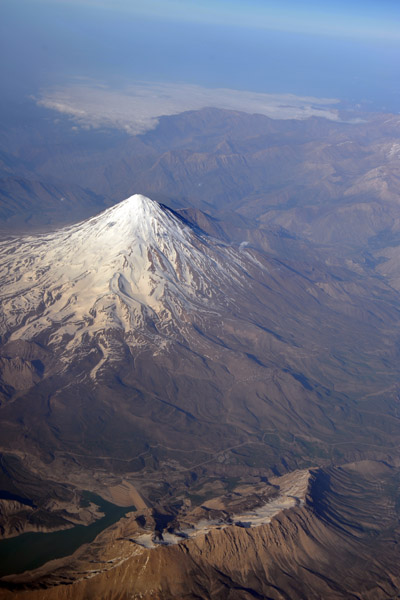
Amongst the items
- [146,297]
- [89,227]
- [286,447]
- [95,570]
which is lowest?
[286,447]

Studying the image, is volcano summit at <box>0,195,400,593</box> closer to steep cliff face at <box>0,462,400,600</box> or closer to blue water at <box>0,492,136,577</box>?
blue water at <box>0,492,136,577</box>

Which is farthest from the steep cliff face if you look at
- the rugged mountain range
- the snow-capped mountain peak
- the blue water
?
the snow-capped mountain peak

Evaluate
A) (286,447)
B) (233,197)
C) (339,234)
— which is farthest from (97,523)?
(233,197)

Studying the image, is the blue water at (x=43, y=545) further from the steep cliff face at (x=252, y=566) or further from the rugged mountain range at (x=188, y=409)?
the steep cliff face at (x=252, y=566)

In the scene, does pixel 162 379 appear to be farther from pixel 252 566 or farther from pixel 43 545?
pixel 252 566

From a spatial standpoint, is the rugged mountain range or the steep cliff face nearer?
the steep cliff face

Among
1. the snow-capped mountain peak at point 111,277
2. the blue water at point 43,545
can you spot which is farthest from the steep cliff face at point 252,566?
the snow-capped mountain peak at point 111,277

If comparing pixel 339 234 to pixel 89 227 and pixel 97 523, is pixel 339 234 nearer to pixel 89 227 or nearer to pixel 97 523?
pixel 89 227

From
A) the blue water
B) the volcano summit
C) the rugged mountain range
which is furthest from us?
the volcano summit

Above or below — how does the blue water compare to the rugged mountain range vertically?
below
